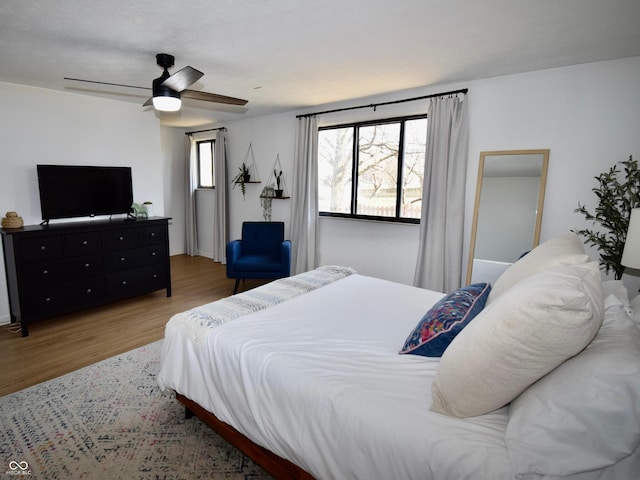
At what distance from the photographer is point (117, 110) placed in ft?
13.8

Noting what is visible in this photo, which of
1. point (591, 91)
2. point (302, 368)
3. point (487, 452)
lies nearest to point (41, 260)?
point (302, 368)

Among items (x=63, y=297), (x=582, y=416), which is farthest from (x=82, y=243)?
(x=582, y=416)

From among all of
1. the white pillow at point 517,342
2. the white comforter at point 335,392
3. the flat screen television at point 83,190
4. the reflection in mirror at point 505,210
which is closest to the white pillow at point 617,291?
the white pillow at point 517,342

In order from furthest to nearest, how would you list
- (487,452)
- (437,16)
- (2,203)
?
(2,203) → (437,16) → (487,452)

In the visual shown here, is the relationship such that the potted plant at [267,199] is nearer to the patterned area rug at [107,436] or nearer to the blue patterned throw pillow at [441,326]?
the patterned area rug at [107,436]

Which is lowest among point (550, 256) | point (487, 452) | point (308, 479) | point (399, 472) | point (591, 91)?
point (308, 479)

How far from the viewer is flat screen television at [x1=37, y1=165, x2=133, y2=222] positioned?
359cm

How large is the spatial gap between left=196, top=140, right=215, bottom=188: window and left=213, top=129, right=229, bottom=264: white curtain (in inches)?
20.0

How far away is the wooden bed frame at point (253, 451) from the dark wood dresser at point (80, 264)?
2.28m

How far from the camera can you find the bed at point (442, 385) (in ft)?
3.08

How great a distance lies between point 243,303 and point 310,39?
74.8 inches

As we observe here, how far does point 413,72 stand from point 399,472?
3.15 metres

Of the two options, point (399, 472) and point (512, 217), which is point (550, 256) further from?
point (512, 217)

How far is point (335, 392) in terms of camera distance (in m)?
1.33
